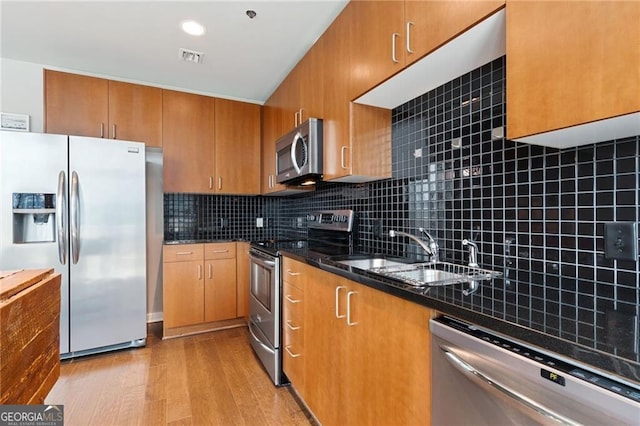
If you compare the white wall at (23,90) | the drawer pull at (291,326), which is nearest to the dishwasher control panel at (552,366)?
the drawer pull at (291,326)

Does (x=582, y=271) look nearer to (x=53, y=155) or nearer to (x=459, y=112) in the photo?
(x=459, y=112)

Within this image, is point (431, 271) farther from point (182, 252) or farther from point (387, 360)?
point (182, 252)

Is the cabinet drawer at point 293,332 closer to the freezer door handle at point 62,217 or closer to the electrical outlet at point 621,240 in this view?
the electrical outlet at point 621,240

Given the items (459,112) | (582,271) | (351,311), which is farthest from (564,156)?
(351,311)

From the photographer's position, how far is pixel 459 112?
150 cm

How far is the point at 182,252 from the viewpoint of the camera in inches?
119

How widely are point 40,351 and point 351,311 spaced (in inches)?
48.3

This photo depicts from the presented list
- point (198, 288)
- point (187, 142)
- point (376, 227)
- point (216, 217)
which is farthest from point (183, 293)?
point (376, 227)

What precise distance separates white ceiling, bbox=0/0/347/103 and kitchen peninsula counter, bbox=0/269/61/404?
5.66 ft

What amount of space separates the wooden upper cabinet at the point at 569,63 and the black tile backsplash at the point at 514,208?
0.32m

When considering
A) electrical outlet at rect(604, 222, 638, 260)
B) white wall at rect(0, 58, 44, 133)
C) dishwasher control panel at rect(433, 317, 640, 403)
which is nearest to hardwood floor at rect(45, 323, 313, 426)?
dishwasher control panel at rect(433, 317, 640, 403)

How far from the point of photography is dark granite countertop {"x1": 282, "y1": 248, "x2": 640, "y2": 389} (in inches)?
20.9

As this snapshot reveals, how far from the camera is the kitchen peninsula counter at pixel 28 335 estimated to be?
947mm

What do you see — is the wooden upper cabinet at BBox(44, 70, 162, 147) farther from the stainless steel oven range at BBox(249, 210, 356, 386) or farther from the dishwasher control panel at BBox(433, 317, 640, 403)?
the dishwasher control panel at BBox(433, 317, 640, 403)
